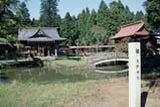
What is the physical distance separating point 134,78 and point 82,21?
72.7m

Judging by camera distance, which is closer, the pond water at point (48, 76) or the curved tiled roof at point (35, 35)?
the pond water at point (48, 76)

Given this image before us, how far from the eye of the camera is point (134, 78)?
12055 mm

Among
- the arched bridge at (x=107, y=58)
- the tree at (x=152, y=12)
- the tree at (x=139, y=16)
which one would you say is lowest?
the arched bridge at (x=107, y=58)

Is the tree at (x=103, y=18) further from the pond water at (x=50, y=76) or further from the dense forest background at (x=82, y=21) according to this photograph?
the pond water at (x=50, y=76)

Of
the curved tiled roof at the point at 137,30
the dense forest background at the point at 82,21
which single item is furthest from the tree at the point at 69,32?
the curved tiled roof at the point at 137,30

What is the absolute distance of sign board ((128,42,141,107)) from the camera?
12.0 m

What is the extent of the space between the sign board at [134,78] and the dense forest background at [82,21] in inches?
760

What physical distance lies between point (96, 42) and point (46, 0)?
4460 centimetres

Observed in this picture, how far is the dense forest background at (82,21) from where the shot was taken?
35250 mm

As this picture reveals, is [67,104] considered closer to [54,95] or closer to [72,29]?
[54,95]

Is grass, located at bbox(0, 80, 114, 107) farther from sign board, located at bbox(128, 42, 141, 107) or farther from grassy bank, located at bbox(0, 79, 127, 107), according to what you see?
sign board, located at bbox(128, 42, 141, 107)

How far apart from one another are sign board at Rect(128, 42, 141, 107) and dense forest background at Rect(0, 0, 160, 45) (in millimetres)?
19309

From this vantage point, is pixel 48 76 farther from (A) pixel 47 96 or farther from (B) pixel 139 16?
(B) pixel 139 16

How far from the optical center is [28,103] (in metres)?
14.2
